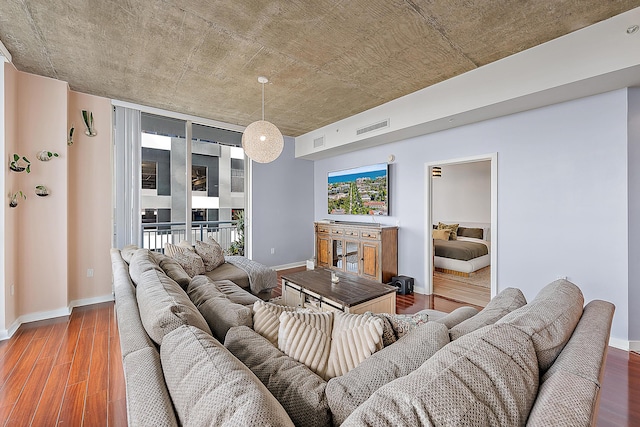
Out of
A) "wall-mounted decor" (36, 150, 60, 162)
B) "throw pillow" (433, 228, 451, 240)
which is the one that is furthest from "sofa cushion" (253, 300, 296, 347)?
"throw pillow" (433, 228, 451, 240)

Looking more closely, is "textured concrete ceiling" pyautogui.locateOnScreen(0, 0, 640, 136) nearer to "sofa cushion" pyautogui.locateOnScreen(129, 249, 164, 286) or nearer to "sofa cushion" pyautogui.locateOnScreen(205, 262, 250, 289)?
"sofa cushion" pyautogui.locateOnScreen(129, 249, 164, 286)

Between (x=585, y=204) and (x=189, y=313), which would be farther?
(x=585, y=204)

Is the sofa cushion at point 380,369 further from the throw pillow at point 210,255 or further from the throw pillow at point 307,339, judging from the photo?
the throw pillow at point 210,255

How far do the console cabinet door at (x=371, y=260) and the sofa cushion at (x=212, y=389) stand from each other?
3.67 metres

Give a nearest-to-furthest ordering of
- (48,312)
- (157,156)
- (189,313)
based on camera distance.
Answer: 1. (189,313)
2. (48,312)
3. (157,156)

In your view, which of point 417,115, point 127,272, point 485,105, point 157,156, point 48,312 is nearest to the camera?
point 127,272

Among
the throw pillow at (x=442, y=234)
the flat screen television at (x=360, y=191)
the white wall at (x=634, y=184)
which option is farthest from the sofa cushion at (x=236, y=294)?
the throw pillow at (x=442, y=234)

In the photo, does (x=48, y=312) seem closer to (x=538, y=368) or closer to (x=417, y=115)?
(x=538, y=368)

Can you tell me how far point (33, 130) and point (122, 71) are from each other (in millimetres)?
1250

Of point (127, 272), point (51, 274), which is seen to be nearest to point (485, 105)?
point (127, 272)

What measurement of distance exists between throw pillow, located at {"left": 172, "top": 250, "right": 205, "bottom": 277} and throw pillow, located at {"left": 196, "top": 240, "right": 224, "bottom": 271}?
0.11 m

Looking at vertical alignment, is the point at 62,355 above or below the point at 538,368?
below

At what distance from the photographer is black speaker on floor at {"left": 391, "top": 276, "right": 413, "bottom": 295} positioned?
4.14 m

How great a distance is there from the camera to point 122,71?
10.1ft
